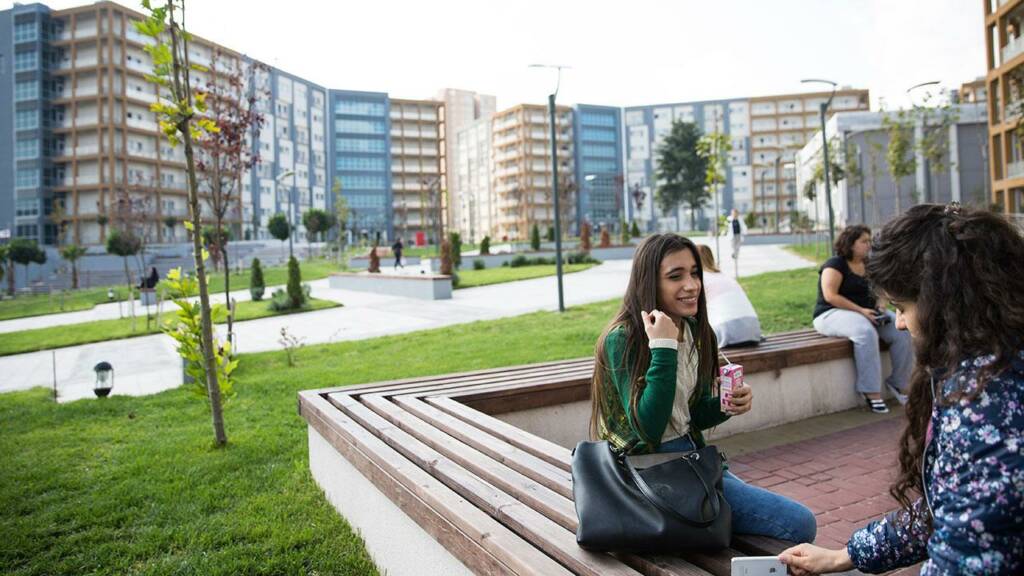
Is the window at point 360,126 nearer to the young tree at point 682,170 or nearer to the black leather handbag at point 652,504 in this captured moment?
the young tree at point 682,170

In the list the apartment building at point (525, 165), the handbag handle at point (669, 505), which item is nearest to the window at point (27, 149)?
the apartment building at point (525, 165)

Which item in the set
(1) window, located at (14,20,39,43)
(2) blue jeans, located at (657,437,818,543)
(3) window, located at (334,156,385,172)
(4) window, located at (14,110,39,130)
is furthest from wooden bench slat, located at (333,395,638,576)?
(3) window, located at (334,156,385,172)

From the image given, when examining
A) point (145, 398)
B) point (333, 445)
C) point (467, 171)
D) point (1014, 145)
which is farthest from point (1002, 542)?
point (467, 171)

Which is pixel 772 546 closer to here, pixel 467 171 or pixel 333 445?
pixel 333 445

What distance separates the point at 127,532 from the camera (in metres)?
3.81

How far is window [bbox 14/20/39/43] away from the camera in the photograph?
61031 mm

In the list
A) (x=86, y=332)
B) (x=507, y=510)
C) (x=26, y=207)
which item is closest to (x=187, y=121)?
(x=507, y=510)

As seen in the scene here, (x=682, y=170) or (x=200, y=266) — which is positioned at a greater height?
(x=682, y=170)

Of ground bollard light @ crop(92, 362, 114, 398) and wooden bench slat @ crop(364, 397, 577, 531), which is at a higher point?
Answer: wooden bench slat @ crop(364, 397, 577, 531)

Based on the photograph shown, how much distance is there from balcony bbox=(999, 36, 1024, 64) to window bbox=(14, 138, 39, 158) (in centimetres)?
6762

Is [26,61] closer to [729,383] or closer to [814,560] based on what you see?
[729,383]

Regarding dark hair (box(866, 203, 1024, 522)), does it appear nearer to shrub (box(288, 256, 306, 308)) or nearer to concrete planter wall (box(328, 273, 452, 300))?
concrete planter wall (box(328, 273, 452, 300))

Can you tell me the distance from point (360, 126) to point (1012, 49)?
78569 millimetres

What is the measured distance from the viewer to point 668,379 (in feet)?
7.05
